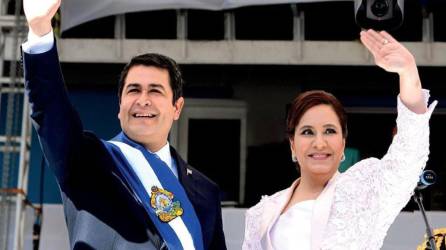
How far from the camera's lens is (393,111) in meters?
8.56

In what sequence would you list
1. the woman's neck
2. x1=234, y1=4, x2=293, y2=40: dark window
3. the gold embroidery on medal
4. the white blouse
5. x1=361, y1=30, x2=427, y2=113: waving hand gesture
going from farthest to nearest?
x1=234, y1=4, x2=293, y2=40: dark window → the woman's neck → the white blouse → the gold embroidery on medal → x1=361, y1=30, x2=427, y2=113: waving hand gesture

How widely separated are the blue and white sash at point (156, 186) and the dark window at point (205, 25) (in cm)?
598

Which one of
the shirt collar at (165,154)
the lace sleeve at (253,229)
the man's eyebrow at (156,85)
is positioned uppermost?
the man's eyebrow at (156,85)

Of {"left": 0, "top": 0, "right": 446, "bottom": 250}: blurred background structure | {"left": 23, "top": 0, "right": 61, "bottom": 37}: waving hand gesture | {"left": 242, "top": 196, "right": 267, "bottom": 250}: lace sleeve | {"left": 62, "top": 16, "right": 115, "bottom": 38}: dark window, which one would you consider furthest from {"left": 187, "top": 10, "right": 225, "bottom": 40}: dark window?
{"left": 23, "top": 0, "right": 61, "bottom": 37}: waving hand gesture

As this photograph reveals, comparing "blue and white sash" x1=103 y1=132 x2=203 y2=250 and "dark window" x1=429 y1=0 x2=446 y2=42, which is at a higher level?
"dark window" x1=429 y1=0 x2=446 y2=42

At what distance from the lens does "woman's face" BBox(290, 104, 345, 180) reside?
2.19 m

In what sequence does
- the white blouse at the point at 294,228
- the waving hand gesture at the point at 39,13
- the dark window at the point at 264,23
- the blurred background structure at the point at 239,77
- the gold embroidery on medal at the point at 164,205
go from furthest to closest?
1. the dark window at the point at 264,23
2. the blurred background structure at the point at 239,77
3. the white blouse at the point at 294,228
4. the gold embroidery on medal at the point at 164,205
5. the waving hand gesture at the point at 39,13

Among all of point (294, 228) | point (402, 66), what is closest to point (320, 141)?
point (294, 228)

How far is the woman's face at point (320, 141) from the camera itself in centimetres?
219

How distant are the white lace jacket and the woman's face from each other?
6cm

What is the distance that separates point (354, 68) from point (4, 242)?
4.28m

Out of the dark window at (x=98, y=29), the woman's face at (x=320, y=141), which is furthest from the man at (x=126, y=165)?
the dark window at (x=98, y=29)

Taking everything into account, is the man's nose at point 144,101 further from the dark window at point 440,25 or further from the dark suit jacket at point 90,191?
the dark window at point 440,25

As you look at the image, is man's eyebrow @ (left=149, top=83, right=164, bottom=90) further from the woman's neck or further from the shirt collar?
the woman's neck
